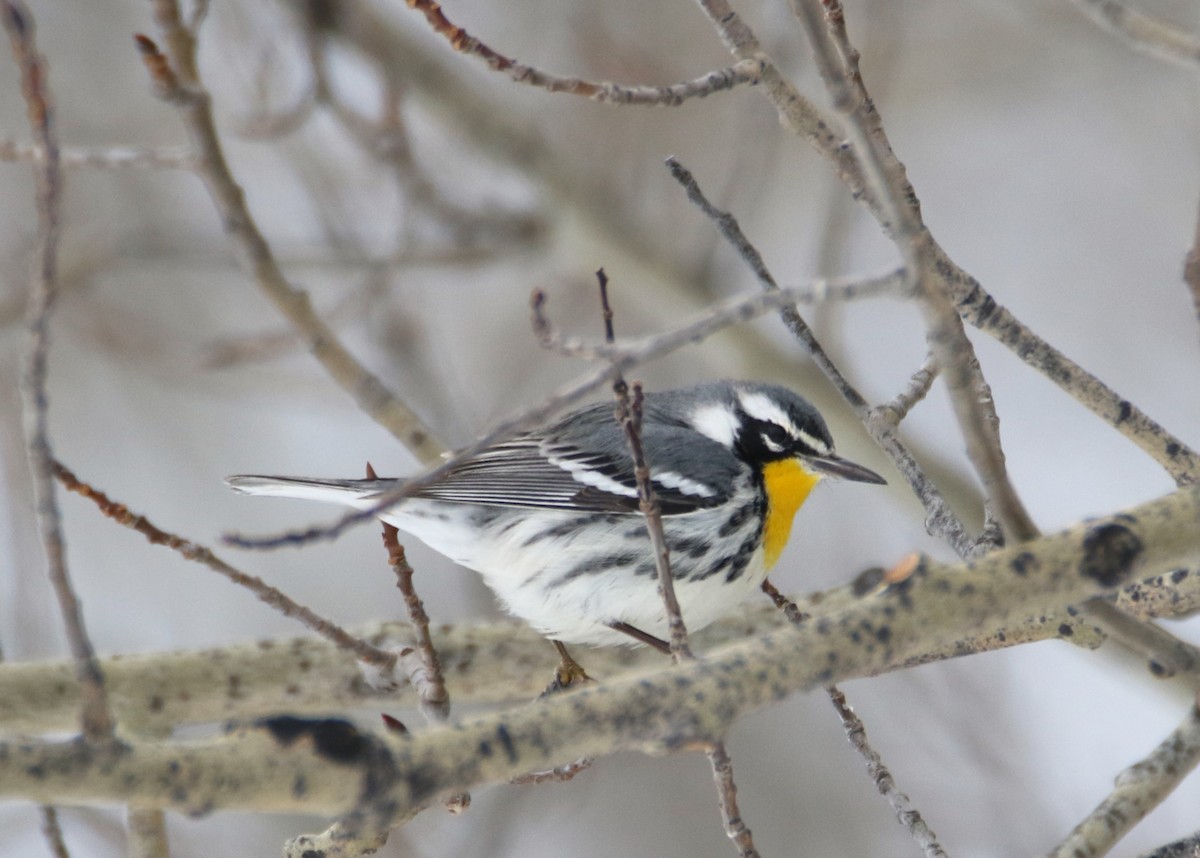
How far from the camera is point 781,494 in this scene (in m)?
3.34

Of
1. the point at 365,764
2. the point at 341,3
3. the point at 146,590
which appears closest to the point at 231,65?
the point at 341,3

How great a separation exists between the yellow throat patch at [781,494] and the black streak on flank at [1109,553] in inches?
64.7

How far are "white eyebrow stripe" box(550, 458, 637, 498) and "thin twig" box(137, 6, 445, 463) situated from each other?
1.26 feet

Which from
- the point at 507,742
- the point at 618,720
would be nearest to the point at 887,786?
the point at 618,720

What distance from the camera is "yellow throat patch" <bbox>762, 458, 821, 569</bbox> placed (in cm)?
329

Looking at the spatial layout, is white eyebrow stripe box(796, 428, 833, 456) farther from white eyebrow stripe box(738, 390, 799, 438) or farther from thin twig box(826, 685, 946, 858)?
thin twig box(826, 685, 946, 858)

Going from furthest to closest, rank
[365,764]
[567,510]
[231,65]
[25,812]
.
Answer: [231,65] < [25,812] < [567,510] < [365,764]

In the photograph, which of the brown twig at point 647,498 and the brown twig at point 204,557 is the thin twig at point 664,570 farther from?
the brown twig at point 204,557

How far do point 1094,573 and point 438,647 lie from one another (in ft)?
5.90

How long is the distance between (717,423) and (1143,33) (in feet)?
6.96

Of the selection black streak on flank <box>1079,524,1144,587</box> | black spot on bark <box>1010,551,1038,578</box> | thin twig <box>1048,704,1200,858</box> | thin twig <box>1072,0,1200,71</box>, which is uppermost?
thin twig <box>1072,0,1200,71</box>

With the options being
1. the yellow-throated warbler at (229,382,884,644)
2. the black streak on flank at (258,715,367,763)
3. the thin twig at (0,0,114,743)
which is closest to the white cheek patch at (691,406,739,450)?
the yellow-throated warbler at (229,382,884,644)

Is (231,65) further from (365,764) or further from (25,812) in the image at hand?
(365,764)

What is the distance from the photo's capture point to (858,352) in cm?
742
